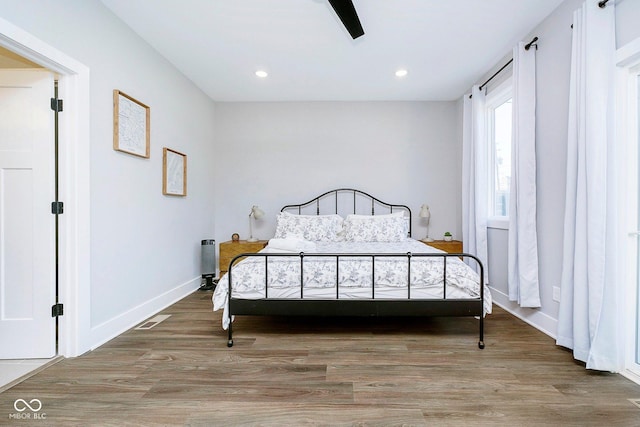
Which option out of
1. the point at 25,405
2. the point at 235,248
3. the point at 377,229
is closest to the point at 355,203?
the point at 377,229

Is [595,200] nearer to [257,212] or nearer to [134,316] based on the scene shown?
[257,212]

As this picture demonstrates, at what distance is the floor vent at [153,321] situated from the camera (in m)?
2.67

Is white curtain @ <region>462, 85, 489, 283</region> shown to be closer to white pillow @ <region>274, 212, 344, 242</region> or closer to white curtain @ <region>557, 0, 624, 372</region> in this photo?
white curtain @ <region>557, 0, 624, 372</region>

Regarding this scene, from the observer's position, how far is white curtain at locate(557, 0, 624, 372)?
1.86 meters

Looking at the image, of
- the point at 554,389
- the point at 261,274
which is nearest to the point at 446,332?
the point at 554,389

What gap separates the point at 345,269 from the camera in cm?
241

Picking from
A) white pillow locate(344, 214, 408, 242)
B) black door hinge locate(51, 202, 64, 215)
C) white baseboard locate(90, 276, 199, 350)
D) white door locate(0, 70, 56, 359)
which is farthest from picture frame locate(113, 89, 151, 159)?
white pillow locate(344, 214, 408, 242)

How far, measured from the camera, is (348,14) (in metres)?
1.95

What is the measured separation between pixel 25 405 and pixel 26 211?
1200mm

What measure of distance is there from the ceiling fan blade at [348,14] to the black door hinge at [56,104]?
1935mm

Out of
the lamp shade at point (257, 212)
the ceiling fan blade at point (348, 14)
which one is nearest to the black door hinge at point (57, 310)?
the lamp shade at point (257, 212)

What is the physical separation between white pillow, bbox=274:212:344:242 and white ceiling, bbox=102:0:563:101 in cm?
171

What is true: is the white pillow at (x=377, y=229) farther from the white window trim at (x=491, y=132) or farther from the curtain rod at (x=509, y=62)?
the curtain rod at (x=509, y=62)

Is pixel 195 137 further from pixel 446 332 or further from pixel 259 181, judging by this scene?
pixel 446 332
